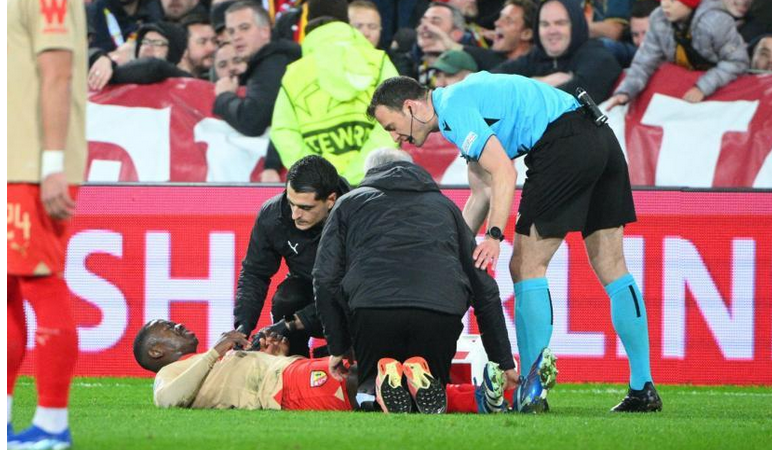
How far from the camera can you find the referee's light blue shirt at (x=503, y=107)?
6.21 m

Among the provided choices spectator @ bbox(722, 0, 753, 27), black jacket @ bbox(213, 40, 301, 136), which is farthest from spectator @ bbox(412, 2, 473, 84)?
spectator @ bbox(722, 0, 753, 27)

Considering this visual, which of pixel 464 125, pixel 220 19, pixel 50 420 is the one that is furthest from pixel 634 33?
pixel 50 420

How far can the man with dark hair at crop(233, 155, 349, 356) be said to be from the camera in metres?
6.80

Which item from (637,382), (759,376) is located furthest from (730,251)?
A: (637,382)

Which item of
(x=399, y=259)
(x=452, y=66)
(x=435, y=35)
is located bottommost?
(x=399, y=259)

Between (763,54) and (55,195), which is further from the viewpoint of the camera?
(763,54)

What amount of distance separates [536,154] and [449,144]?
309cm

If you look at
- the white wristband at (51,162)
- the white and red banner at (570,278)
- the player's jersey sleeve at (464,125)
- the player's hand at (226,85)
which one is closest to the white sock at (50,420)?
the white wristband at (51,162)

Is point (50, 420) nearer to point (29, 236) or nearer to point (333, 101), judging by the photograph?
point (29, 236)

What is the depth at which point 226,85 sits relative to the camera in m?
9.95

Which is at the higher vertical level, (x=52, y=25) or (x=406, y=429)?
(x=52, y=25)

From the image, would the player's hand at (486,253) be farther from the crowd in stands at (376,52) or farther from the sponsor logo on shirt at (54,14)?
the crowd in stands at (376,52)

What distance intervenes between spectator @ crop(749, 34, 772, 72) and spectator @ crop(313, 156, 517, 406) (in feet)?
13.6

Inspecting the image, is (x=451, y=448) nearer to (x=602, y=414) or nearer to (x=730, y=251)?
(x=602, y=414)
